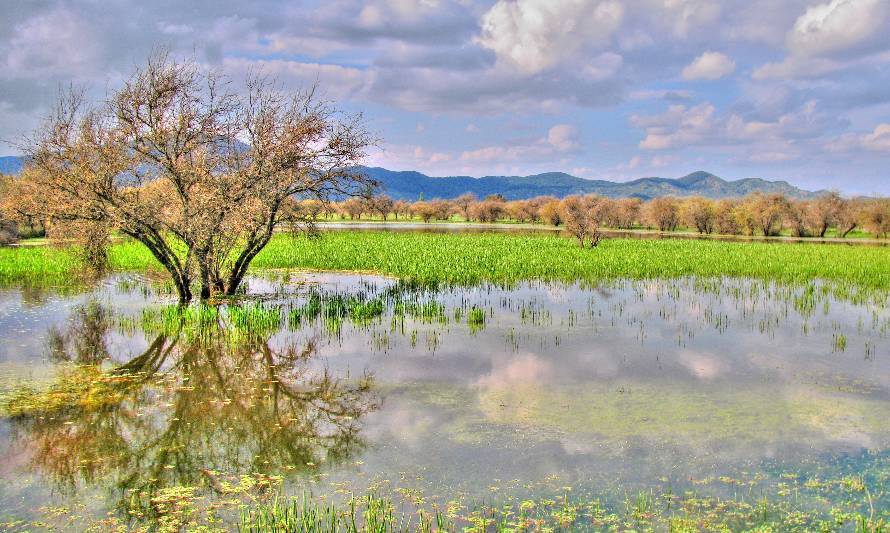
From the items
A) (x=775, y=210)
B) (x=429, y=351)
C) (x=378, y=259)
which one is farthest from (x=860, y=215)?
(x=429, y=351)

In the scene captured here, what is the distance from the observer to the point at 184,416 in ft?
34.7

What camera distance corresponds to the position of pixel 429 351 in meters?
15.6

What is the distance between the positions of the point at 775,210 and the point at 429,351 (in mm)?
90289

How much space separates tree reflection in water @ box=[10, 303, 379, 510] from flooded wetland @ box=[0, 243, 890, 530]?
5 cm

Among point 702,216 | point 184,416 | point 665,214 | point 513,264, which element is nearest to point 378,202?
point 513,264

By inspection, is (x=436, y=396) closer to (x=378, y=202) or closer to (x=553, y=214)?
(x=378, y=202)

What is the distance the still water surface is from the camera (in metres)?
8.50

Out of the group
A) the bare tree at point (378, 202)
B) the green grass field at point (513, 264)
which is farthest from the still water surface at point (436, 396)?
the green grass field at point (513, 264)

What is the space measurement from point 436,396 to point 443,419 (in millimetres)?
1295

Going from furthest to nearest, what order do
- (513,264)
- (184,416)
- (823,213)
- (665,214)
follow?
(665,214), (823,213), (513,264), (184,416)

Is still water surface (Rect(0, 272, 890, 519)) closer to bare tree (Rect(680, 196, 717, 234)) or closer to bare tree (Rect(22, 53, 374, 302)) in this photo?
bare tree (Rect(22, 53, 374, 302))

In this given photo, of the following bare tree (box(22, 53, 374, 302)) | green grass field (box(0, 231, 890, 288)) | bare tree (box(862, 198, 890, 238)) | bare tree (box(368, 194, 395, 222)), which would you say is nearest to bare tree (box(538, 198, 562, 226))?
bare tree (box(368, 194, 395, 222))

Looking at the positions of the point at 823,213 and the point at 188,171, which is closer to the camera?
the point at 188,171

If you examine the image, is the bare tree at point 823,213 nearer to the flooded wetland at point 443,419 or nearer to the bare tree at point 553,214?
the bare tree at point 553,214
